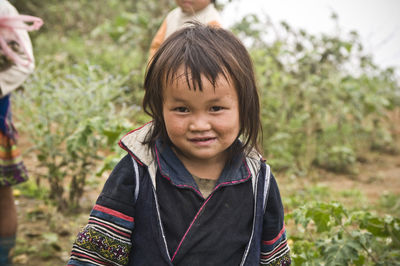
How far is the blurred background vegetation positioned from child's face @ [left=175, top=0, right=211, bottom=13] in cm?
72

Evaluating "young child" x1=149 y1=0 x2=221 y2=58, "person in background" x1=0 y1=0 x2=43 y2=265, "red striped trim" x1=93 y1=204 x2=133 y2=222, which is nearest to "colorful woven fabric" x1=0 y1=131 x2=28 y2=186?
"person in background" x1=0 y1=0 x2=43 y2=265

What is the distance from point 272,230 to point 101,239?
636 millimetres

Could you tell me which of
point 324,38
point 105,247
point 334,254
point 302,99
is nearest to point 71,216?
point 105,247

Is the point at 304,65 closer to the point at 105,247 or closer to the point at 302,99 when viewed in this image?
the point at 302,99

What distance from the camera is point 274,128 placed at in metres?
4.81

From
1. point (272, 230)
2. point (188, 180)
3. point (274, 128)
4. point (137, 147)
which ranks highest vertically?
point (137, 147)

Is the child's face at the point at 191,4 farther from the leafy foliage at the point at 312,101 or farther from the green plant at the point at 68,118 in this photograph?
the leafy foliage at the point at 312,101

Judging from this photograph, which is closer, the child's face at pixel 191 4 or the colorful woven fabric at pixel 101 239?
the colorful woven fabric at pixel 101 239

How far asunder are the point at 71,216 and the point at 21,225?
356mm

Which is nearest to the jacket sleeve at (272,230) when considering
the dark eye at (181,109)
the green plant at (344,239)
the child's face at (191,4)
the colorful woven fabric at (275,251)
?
the colorful woven fabric at (275,251)

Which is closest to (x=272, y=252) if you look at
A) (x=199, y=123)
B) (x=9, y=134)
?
(x=199, y=123)

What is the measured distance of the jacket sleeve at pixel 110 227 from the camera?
128 centimetres

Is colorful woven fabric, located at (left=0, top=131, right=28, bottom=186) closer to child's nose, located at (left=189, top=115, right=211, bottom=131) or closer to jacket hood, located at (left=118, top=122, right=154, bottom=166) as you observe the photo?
jacket hood, located at (left=118, top=122, right=154, bottom=166)

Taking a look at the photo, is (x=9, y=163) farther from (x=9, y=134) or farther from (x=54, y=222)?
(x=54, y=222)
